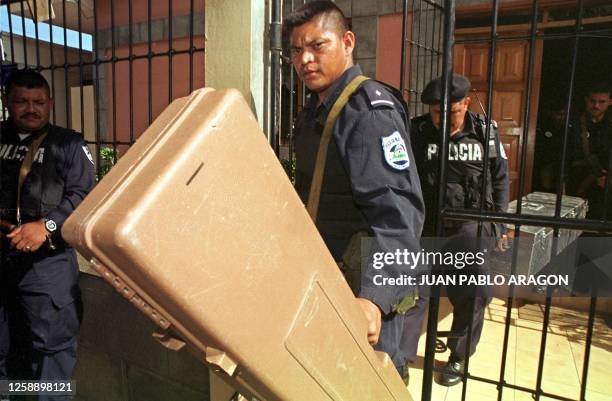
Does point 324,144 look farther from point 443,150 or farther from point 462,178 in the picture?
point 462,178

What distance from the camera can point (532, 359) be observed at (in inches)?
116

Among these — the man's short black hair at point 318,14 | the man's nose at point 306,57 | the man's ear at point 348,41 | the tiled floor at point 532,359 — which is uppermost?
the man's short black hair at point 318,14

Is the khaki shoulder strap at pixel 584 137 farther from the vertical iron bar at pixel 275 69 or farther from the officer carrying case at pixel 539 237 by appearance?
the vertical iron bar at pixel 275 69

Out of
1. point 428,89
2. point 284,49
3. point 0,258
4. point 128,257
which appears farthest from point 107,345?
point 428,89

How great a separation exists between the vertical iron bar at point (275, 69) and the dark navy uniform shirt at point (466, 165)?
4.21 ft

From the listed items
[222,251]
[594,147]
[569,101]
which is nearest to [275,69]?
[569,101]

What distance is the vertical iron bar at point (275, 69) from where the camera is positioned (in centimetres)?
187

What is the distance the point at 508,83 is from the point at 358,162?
14.7 feet

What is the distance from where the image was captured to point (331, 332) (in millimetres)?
1054

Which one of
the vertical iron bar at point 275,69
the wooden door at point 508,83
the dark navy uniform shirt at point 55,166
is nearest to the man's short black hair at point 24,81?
the dark navy uniform shirt at point 55,166

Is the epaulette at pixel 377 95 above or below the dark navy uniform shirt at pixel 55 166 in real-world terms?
above

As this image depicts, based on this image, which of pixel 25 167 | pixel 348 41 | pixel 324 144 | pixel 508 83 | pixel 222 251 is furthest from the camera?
pixel 508 83

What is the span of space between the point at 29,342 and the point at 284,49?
2.24 metres

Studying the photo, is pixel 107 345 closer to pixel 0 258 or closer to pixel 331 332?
pixel 0 258
